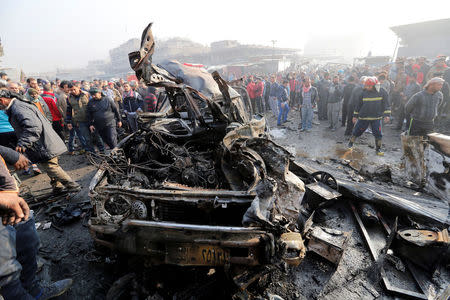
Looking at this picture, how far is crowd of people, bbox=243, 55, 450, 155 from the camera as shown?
4.71m

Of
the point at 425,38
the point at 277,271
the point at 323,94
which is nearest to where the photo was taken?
the point at 277,271

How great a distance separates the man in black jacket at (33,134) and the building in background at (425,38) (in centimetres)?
2746

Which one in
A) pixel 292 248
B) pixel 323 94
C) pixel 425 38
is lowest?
pixel 292 248

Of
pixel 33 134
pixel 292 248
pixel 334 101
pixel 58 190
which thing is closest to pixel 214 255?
pixel 292 248

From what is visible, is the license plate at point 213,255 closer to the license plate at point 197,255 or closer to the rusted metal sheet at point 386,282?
the license plate at point 197,255

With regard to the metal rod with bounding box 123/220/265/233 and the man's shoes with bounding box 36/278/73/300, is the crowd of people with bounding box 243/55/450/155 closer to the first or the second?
the metal rod with bounding box 123/220/265/233

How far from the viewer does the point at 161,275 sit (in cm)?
232

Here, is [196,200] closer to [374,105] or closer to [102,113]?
[102,113]

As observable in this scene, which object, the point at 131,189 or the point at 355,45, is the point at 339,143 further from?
the point at 355,45

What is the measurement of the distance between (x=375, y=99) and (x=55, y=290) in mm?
7124

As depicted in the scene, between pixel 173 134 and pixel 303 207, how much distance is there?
231 cm

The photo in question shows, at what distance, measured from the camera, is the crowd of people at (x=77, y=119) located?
1869 mm

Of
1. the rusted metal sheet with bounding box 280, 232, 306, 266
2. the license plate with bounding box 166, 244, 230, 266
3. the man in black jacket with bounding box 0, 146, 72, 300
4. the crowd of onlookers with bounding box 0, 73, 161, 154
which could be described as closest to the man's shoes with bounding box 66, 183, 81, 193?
the crowd of onlookers with bounding box 0, 73, 161, 154

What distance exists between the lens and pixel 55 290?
221 cm
